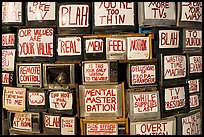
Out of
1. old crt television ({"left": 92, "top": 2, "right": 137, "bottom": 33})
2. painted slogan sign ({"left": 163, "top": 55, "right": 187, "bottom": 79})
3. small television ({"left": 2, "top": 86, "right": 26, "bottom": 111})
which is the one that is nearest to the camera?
old crt television ({"left": 92, "top": 2, "right": 137, "bottom": 33})

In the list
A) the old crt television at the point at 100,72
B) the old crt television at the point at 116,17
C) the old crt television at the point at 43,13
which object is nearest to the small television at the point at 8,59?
the old crt television at the point at 43,13

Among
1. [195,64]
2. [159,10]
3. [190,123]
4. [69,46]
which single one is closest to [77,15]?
[69,46]

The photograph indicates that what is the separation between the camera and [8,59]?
245cm

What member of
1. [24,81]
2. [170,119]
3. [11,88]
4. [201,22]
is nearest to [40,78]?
[24,81]

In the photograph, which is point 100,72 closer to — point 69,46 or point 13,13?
point 69,46

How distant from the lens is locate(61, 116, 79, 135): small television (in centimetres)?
228

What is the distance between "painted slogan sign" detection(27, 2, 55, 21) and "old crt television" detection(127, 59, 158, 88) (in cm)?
75

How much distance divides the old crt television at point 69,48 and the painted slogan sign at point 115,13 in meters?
0.23

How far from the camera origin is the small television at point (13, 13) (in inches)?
92.4

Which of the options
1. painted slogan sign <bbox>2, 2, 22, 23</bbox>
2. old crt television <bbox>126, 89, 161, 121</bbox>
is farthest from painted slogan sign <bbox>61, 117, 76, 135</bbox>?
painted slogan sign <bbox>2, 2, 22, 23</bbox>

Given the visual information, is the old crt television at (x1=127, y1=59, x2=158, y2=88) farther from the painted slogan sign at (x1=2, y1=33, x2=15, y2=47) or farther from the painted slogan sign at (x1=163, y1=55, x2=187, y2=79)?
the painted slogan sign at (x1=2, y1=33, x2=15, y2=47)

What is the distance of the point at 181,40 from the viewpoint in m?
2.36

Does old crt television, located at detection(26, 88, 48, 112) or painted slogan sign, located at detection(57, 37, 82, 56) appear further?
old crt television, located at detection(26, 88, 48, 112)

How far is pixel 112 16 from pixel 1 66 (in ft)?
3.52
